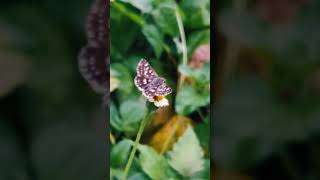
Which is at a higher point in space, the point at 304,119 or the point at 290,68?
the point at 290,68

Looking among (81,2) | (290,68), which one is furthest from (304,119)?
(81,2)

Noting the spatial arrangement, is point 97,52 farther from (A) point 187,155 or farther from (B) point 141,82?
(A) point 187,155

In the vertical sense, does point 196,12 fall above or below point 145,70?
above

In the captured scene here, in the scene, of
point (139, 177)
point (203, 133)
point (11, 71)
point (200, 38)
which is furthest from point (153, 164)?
point (11, 71)

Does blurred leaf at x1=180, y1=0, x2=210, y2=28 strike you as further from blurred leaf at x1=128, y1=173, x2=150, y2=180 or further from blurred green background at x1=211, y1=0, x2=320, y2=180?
blurred leaf at x1=128, y1=173, x2=150, y2=180

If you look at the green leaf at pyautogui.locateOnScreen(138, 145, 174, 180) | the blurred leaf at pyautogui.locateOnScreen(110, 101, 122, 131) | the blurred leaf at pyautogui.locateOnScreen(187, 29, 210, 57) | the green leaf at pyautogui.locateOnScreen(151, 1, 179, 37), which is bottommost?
the green leaf at pyautogui.locateOnScreen(138, 145, 174, 180)

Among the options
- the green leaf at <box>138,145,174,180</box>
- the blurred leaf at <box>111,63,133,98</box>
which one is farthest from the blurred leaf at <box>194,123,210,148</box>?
the blurred leaf at <box>111,63,133,98</box>

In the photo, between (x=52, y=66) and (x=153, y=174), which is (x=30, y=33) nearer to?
(x=52, y=66)
